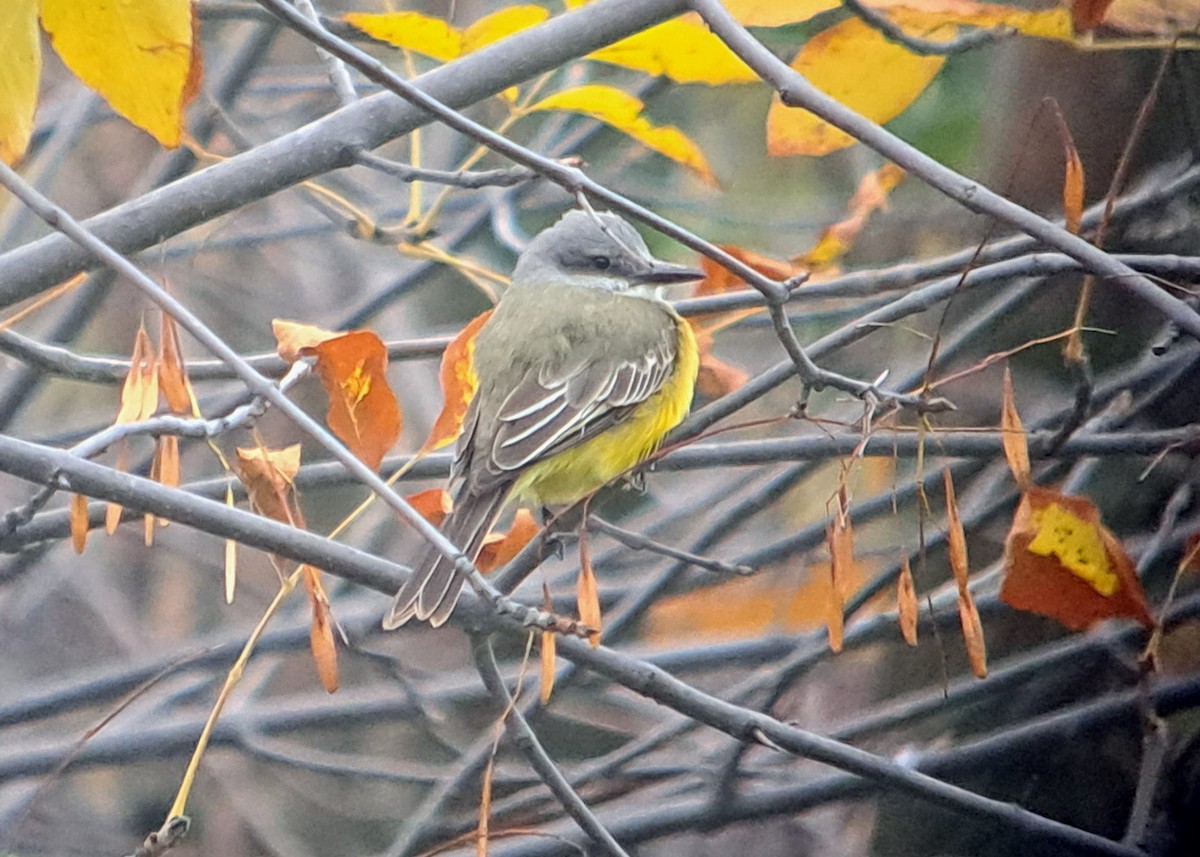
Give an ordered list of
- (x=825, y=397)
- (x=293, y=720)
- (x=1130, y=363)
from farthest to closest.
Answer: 1. (x=825, y=397)
2. (x=293, y=720)
3. (x=1130, y=363)

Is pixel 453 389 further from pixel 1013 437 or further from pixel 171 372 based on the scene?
pixel 1013 437

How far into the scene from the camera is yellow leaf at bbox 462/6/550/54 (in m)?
1.08

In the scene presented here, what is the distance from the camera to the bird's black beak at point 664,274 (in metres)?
1.26

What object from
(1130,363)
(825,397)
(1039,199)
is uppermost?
(1039,199)

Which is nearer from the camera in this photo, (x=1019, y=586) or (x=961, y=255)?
(x=1019, y=586)

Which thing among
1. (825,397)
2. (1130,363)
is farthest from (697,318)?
(1130,363)

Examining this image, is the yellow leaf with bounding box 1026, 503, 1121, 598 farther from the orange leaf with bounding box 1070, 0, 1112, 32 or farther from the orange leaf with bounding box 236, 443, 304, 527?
the orange leaf with bounding box 236, 443, 304, 527

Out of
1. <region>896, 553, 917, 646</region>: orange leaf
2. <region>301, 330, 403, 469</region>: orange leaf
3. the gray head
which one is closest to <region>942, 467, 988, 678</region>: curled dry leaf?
<region>896, 553, 917, 646</region>: orange leaf

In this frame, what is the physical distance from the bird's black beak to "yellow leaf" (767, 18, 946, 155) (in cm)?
21

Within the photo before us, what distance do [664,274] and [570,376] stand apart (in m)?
0.13

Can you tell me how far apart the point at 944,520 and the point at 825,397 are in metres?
0.26

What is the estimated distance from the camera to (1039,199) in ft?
3.55

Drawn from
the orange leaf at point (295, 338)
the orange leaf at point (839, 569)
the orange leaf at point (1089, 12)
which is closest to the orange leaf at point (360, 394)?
the orange leaf at point (295, 338)

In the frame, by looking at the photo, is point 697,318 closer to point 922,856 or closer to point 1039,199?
point 1039,199
